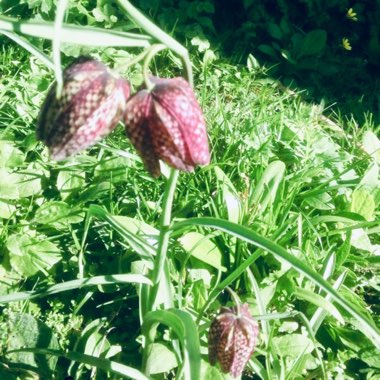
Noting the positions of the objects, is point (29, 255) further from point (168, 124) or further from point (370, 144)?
point (370, 144)

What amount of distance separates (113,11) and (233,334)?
63.7 inches

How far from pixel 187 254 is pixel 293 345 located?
324mm

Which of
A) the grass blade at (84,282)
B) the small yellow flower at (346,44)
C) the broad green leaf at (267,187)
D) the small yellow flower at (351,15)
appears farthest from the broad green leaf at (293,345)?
the small yellow flower at (351,15)

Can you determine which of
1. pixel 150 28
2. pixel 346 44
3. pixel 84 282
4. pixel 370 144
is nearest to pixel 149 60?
pixel 150 28

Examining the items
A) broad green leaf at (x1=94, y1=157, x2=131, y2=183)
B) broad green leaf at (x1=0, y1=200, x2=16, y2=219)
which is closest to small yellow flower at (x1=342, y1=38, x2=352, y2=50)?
broad green leaf at (x1=94, y1=157, x2=131, y2=183)

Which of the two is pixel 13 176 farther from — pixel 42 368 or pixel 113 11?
pixel 113 11

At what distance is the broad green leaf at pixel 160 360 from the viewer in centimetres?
128

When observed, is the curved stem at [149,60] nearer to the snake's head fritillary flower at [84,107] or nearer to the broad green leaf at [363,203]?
the snake's head fritillary flower at [84,107]

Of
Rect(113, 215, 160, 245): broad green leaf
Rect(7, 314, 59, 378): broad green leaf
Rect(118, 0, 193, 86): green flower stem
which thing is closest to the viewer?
Rect(118, 0, 193, 86): green flower stem

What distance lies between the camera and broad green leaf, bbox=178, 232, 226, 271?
1.50 meters

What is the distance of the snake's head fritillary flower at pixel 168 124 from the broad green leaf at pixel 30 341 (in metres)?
0.65

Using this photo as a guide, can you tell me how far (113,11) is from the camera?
2.35 m

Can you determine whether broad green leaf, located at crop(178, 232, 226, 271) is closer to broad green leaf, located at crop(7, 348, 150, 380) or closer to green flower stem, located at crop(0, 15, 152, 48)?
broad green leaf, located at crop(7, 348, 150, 380)

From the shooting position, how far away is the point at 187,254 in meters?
1.47
